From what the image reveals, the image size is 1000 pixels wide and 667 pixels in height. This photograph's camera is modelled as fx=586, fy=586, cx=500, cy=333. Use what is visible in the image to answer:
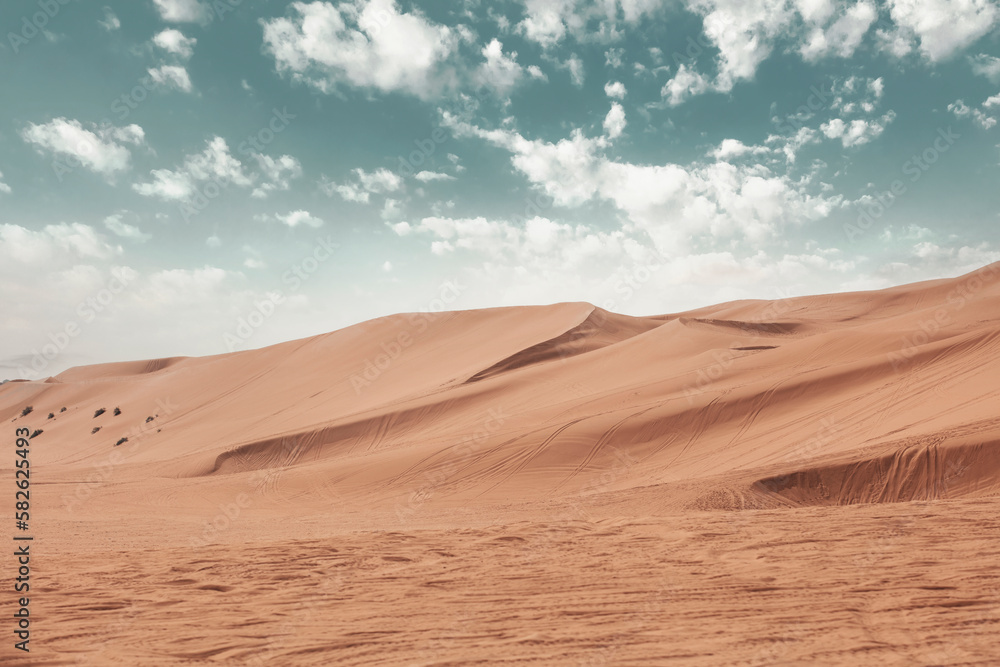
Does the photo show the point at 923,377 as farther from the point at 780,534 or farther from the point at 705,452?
the point at 780,534

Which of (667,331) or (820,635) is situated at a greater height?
(667,331)

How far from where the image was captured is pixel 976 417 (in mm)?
12219

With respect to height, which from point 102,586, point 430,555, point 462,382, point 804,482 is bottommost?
point 804,482

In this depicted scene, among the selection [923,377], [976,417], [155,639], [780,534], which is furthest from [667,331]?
[155,639]

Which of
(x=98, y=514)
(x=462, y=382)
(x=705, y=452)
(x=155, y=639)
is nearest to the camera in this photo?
(x=155, y=639)

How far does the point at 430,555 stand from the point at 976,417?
39.0 ft

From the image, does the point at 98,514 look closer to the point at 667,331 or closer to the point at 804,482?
the point at 804,482

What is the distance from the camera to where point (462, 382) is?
26734mm

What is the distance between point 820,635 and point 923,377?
14.6 meters

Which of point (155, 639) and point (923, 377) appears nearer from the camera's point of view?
point (155, 639)

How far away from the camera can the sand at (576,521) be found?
4.69 m

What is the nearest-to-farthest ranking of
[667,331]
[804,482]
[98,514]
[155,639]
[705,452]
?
[155,639], [804,482], [98,514], [705,452], [667,331]

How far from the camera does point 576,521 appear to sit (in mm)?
9383

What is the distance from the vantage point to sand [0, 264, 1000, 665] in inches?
185
